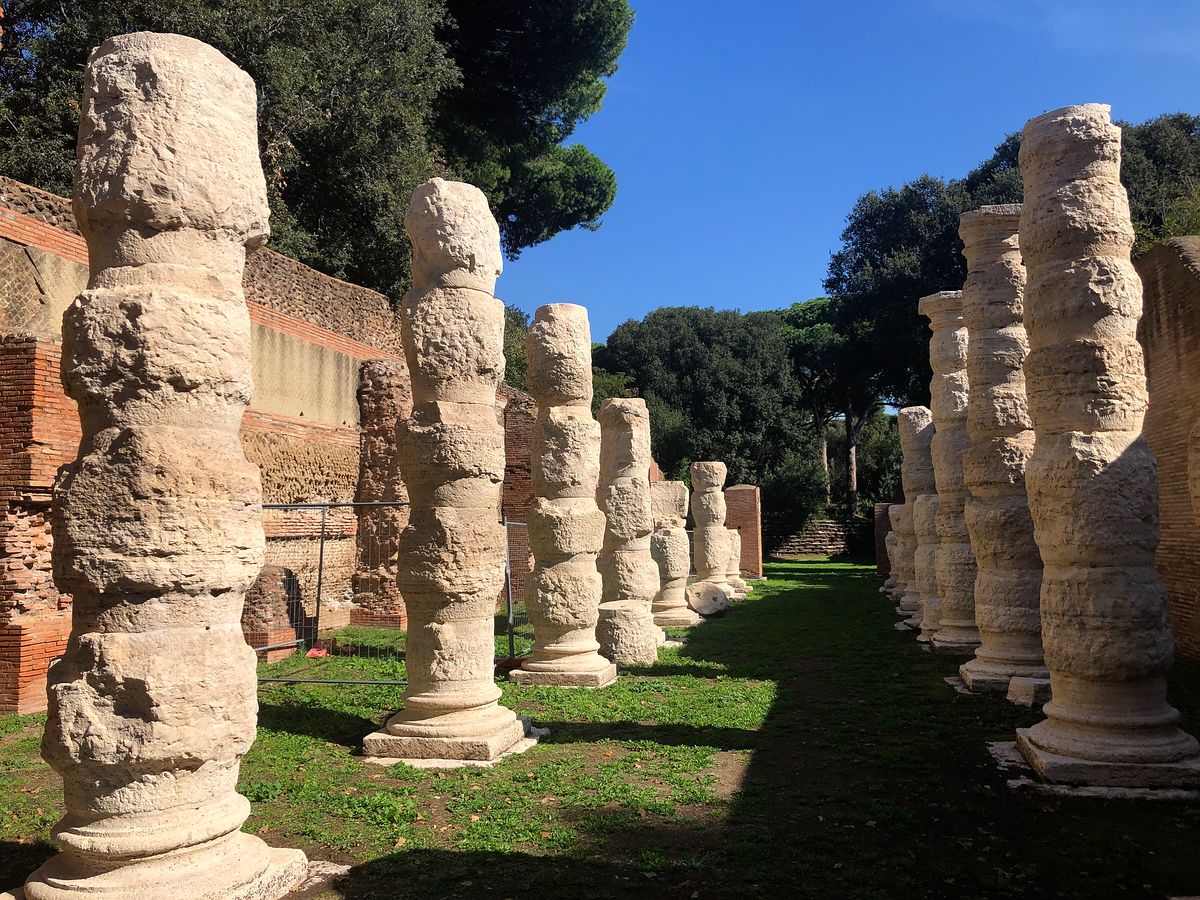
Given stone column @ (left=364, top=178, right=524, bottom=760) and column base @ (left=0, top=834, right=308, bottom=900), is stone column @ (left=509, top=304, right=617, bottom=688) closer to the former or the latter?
stone column @ (left=364, top=178, right=524, bottom=760)

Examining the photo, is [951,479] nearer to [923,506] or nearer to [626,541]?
[923,506]

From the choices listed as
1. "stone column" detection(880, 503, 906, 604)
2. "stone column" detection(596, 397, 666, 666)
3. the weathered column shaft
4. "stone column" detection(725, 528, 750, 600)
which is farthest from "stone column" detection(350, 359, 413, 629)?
"stone column" detection(880, 503, 906, 604)

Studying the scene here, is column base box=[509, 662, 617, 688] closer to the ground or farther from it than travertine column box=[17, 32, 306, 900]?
closer to the ground

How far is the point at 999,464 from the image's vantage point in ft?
28.0

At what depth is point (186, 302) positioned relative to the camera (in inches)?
149

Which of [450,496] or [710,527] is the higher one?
[450,496]

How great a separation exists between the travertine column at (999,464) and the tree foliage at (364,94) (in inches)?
562

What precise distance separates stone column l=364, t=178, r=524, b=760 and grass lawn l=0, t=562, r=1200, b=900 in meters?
0.41

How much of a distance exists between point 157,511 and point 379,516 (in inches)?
408

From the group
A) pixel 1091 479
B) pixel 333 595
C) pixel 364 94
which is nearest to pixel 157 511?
pixel 1091 479

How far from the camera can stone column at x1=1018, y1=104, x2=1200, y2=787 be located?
571 centimetres

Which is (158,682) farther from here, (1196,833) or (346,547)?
(346,547)

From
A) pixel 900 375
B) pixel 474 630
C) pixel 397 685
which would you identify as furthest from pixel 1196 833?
pixel 900 375

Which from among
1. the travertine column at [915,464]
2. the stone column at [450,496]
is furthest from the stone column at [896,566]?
the stone column at [450,496]
